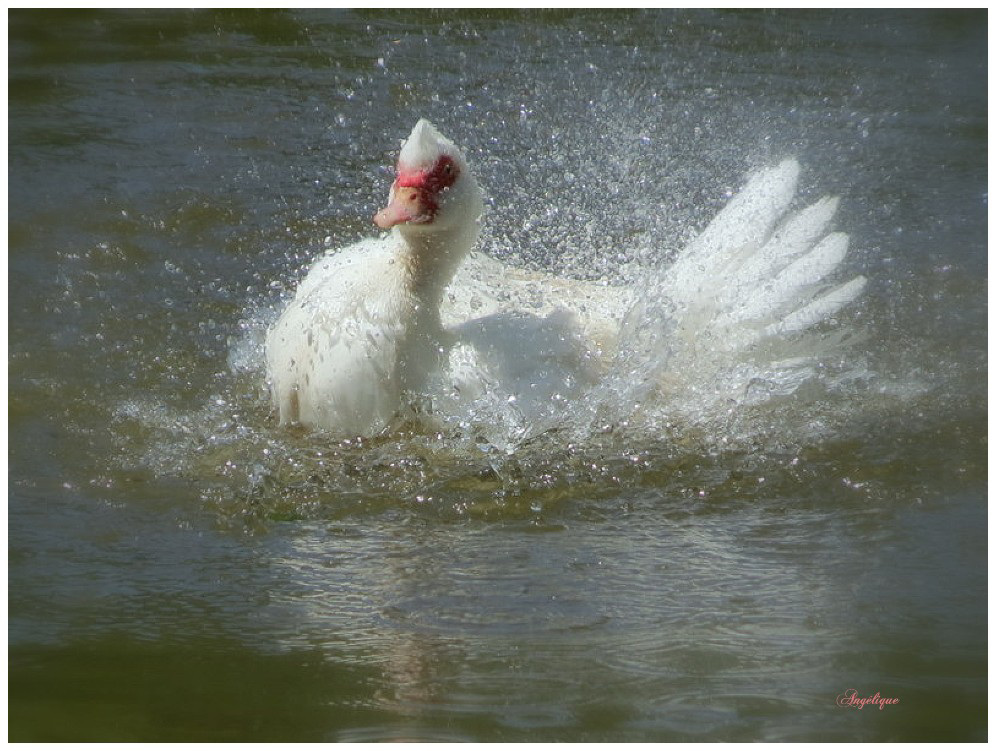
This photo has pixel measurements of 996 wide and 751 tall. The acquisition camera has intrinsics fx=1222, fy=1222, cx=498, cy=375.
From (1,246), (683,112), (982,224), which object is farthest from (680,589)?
(683,112)

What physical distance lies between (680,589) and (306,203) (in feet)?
11.9

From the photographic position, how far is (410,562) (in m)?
3.49

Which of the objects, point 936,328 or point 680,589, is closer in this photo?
point 680,589

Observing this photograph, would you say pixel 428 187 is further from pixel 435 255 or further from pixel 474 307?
pixel 474 307

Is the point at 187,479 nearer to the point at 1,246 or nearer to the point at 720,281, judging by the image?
the point at 1,246

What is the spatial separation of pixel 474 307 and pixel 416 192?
664 mm

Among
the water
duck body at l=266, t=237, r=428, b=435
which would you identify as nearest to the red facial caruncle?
duck body at l=266, t=237, r=428, b=435

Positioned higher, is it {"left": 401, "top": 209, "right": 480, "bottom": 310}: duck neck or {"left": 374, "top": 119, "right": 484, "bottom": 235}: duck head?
{"left": 374, "top": 119, "right": 484, "bottom": 235}: duck head

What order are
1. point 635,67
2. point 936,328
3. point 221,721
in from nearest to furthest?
1. point 221,721
2. point 936,328
3. point 635,67

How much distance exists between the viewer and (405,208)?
12.7ft

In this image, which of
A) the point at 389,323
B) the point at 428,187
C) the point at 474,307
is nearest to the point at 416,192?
the point at 428,187

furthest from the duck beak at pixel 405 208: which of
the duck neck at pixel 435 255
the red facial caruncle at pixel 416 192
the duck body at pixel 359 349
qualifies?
the duck body at pixel 359 349

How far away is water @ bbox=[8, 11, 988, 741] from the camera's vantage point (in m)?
2.99

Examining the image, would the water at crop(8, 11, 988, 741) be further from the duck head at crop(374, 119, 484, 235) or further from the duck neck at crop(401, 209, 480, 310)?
the duck head at crop(374, 119, 484, 235)
